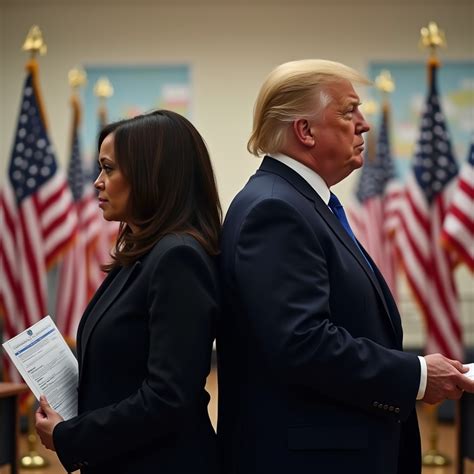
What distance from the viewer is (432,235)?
24.3ft

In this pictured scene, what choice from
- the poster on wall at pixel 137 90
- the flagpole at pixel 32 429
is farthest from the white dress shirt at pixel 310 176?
the poster on wall at pixel 137 90

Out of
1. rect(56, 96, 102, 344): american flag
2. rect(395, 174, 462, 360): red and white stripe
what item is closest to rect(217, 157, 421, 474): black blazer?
rect(395, 174, 462, 360): red and white stripe

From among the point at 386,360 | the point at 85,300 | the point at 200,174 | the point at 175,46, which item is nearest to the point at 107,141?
the point at 200,174

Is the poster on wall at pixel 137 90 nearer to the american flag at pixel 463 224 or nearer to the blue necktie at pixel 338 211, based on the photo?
the american flag at pixel 463 224

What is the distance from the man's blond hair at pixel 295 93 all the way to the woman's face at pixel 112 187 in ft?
1.42

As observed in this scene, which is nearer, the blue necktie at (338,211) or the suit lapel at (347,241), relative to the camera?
the suit lapel at (347,241)

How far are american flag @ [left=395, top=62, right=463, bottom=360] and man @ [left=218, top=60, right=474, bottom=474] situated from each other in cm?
505

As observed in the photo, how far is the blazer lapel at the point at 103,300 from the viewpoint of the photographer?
2.17m

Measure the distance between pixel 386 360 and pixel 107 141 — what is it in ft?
2.92

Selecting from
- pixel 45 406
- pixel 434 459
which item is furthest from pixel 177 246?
pixel 434 459

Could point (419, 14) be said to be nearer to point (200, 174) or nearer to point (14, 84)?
point (14, 84)

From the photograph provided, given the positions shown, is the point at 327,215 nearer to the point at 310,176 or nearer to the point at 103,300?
the point at 310,176

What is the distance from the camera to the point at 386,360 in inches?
83.0

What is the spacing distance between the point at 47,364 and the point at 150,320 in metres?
0.43
